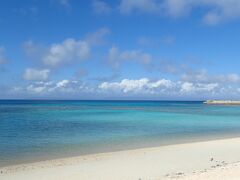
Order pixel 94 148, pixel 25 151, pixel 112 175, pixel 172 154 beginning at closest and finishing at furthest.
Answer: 1. pixel 112 175
2. pixel 172 154
3. pixel 25 151
4. pixel 94 148

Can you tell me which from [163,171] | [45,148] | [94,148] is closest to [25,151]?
[45,148]

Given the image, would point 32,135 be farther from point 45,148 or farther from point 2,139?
point 45,148

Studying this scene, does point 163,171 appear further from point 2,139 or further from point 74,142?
point 2,139

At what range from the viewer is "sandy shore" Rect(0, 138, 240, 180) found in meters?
11.7

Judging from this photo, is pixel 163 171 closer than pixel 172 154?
Yes

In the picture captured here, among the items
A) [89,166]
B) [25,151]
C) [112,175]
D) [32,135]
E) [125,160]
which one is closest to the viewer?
[112,175]

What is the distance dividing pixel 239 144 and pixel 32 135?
1431 centimetres

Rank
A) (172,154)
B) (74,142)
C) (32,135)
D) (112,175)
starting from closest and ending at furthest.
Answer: (112,175)
(172,154)
(74,142)
(32,135)

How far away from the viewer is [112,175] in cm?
1210

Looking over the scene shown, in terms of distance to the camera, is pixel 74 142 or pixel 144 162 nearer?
pixel 144 162

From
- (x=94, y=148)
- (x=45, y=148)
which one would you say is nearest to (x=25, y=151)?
(x=45, y=148)

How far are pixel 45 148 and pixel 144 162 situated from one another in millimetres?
7042

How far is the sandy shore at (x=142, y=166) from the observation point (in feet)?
38.4

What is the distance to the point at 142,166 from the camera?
1376 centimetres
